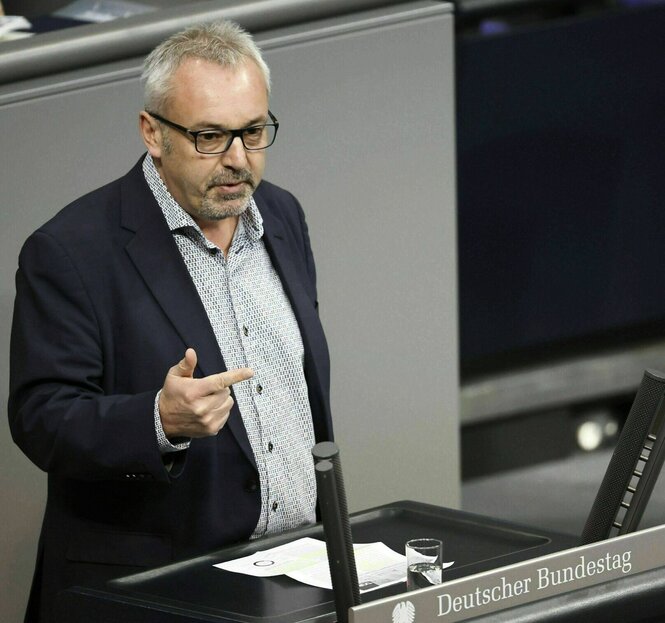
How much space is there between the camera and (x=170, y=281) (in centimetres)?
259

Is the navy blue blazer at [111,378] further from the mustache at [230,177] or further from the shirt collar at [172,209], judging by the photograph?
the mustache at [230,177]

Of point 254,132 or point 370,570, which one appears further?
point 254,132

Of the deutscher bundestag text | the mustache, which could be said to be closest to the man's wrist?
the mustache

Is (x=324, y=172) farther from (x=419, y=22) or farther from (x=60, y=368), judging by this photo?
(x=60, y=368)

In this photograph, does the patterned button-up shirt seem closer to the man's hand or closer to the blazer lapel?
the blazer lapel

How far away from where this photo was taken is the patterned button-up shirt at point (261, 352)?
259cm

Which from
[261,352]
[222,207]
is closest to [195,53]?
[222,207]

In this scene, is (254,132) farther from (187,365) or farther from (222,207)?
(187,365)

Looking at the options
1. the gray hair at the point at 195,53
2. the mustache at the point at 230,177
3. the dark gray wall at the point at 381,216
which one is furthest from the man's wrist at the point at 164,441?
the dark gray wall at the point at 381,216

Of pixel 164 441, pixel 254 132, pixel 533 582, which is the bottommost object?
pixel 533 582

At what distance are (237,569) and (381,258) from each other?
4.83 feet

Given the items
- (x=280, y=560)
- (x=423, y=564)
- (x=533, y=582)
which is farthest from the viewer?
(x=280, y=560)

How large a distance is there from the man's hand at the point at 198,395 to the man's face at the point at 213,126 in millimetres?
383

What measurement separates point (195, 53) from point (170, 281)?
0.38 metres
